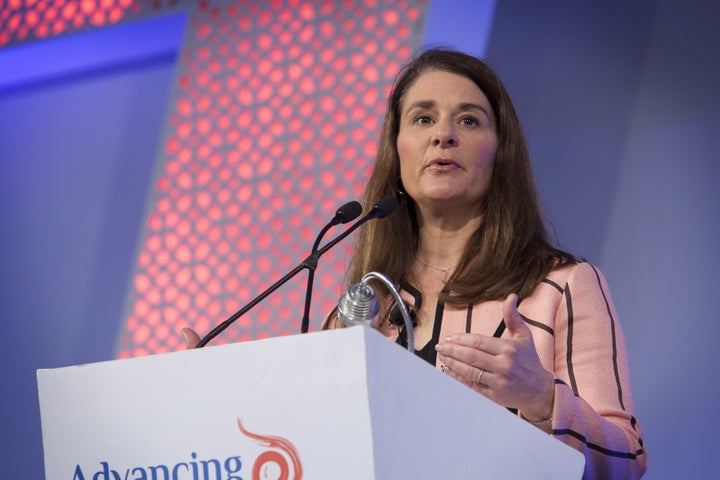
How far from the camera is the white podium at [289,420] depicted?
3.10ft

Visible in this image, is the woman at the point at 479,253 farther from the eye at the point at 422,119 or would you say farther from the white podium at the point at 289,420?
the white podium at the point at 289,420

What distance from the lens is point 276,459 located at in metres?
0.99

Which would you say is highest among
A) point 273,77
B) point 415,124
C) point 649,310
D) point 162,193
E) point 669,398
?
point 273,77

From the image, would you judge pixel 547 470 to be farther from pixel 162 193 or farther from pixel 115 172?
pixel 115 172

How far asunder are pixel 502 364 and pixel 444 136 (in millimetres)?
818

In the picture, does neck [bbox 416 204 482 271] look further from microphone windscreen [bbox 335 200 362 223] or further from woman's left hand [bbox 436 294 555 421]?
woman's left hand [bbox 436 294 555 421]

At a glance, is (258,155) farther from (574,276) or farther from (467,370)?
(467,370)

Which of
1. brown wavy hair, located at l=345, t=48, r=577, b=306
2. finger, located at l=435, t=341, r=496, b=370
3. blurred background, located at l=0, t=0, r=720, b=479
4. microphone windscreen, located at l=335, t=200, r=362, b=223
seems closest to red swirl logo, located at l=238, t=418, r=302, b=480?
finger, located at l=435, t=341, r=496, b=370

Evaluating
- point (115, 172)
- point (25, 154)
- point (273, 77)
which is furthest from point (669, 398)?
point (25, 154)

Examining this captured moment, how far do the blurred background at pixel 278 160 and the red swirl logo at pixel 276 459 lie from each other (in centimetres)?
189

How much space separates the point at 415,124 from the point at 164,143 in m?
1.76

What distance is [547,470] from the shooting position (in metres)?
1.16

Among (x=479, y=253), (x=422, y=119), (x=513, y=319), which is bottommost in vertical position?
(x=513, y=319)

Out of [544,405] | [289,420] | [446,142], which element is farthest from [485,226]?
[289,420]
